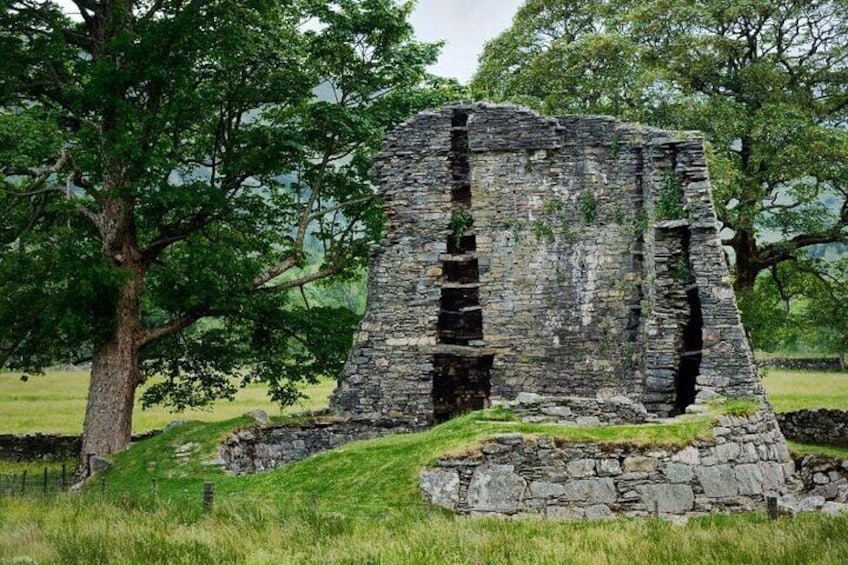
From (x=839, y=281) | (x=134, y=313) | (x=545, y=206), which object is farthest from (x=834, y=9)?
(x=134, y=313)

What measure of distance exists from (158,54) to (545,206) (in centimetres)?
892

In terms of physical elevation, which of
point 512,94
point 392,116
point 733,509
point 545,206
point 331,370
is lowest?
point 733,509

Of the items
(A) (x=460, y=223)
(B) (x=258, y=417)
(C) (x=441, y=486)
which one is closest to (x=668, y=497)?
(C) (x=441, y=486)

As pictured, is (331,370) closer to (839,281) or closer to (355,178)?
(355,178)

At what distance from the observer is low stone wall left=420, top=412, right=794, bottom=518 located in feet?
39.9

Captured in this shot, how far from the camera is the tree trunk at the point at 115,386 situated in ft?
63.0

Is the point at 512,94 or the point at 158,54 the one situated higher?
the point at 512,94

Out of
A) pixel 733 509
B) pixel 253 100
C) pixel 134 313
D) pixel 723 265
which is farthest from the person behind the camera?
pixel 253 100

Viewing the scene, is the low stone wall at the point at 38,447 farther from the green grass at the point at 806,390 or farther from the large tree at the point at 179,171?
the green grass at the point at 806,390

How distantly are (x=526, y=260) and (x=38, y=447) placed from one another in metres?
17.2

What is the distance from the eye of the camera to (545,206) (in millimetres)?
18766

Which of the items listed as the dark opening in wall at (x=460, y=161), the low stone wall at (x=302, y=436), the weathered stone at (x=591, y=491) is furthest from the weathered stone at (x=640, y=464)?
the dark opening in wall at (x=460, y=161)

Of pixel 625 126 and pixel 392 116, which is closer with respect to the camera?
pixel 625 126

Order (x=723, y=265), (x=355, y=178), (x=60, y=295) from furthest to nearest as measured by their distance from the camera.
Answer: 1. (x=355, y=178)
2. (x=60, y=295)
3. (x=723, y=265)
